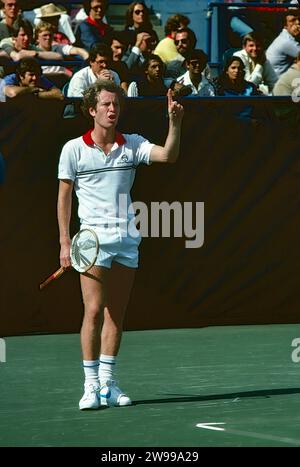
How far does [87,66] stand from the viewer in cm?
1383

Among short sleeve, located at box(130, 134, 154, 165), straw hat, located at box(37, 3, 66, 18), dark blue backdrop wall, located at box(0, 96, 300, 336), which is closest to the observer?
short sleeve, located at box(130, 134, 154, 165)

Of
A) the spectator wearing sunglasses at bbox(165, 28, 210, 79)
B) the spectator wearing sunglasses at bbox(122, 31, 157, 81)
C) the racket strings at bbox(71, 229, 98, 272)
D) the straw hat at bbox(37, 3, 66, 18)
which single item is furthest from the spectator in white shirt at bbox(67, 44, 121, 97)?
the racket strings at bbox(71, 229, 98, 272)

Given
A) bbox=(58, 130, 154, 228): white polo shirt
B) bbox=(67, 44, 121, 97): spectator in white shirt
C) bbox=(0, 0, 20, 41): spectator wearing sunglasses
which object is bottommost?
bbox=(58, 130, 154, 228): white polo shirt

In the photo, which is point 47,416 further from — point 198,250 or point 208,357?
point 198,250

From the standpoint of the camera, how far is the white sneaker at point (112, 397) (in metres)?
8.59

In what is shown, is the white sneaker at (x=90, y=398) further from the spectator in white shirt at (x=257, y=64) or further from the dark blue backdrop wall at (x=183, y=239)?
the spectator in white shirt at (x=257, y=64)

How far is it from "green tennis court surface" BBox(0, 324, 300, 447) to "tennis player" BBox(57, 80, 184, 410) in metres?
0.35

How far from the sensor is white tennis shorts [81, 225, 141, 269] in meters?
8.54

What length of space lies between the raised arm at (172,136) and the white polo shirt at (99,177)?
0.71ft

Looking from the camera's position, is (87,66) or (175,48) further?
(175,48)

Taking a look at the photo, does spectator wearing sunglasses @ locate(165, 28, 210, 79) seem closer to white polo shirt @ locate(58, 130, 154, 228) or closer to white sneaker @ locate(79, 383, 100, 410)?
white polo shirt @ locate(58, 130, 154, 228)

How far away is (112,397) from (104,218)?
1167mm
